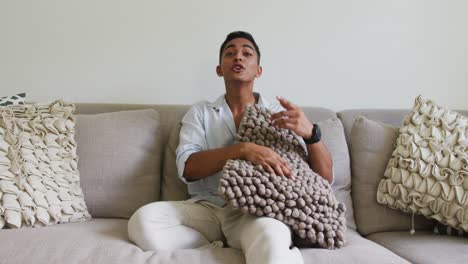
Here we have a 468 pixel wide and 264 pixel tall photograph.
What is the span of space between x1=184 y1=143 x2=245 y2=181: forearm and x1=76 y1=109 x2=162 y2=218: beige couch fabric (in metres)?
0.24

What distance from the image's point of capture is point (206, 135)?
152 centimetres

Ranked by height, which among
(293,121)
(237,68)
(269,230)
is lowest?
(269,230)

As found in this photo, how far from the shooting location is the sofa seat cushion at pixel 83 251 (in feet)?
3.48

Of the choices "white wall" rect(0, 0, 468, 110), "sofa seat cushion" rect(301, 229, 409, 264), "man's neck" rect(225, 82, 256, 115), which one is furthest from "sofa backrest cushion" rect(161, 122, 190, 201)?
"sofa seat cushion" rect(301, 229, 409, 264)

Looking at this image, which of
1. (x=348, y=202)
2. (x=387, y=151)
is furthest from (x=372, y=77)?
(x=348, y=202)

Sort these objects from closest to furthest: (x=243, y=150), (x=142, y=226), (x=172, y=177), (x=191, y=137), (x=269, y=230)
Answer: (x=269, y=230), (x=142, y=226), (x=243, y=150), (x=191, y=137), (x=172, y=177)

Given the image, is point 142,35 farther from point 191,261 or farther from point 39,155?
point 191,261

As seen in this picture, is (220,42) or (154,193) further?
(220,42)

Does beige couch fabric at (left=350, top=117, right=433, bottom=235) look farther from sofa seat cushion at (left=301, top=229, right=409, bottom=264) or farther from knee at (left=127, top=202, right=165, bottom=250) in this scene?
knee at (left=127, top=202, right=165, bottom=250)

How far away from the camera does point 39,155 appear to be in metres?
1.39

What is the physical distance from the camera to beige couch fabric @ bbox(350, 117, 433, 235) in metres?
1.48

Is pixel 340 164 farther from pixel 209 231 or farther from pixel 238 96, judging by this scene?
pixel 209 231

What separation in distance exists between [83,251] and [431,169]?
42.8 inches

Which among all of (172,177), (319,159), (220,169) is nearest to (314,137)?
(319,159)
